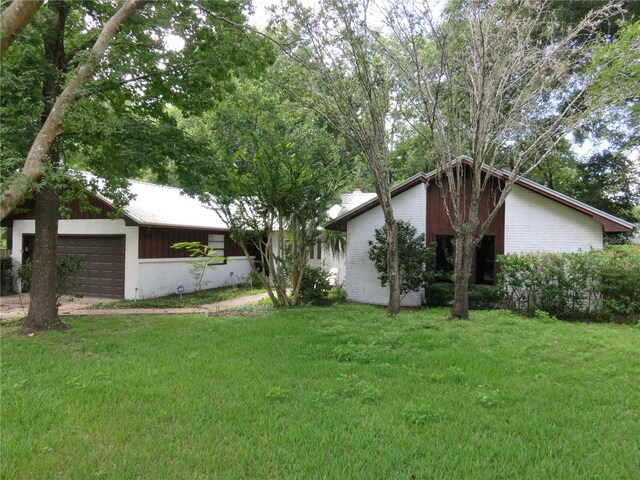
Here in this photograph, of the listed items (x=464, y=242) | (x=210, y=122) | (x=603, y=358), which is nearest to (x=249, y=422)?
(x=603, y=358)

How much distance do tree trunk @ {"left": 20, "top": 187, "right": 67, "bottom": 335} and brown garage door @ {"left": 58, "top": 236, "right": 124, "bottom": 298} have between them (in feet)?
19.3

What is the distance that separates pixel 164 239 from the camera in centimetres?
1459

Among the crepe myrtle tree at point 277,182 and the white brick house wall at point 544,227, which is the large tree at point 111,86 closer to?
the crepe myrtle tree at point 277,182

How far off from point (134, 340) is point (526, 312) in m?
8.81

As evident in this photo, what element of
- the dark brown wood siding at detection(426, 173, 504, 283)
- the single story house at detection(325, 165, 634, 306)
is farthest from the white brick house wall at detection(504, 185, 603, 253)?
the dark brown wood siding at detection(426, 173, 504, 283)

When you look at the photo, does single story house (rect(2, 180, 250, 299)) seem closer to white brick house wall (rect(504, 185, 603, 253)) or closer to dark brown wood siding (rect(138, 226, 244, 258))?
dark brown wood siding (rect(138, 226, 244, 258))

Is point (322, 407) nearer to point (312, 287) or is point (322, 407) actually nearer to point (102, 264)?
point (312, 287)

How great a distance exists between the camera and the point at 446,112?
1071 cm

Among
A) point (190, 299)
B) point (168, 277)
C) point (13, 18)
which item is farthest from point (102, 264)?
point (13, 18)

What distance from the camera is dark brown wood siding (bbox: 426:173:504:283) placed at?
12212 millimetres

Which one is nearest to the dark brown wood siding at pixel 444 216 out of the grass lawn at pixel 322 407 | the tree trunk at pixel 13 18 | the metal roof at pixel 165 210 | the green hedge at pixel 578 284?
the green hedge at pixel 578 284

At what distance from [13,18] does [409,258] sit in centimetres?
1040

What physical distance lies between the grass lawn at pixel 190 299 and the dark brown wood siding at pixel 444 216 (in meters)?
7.26

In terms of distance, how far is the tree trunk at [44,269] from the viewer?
8.02 m
